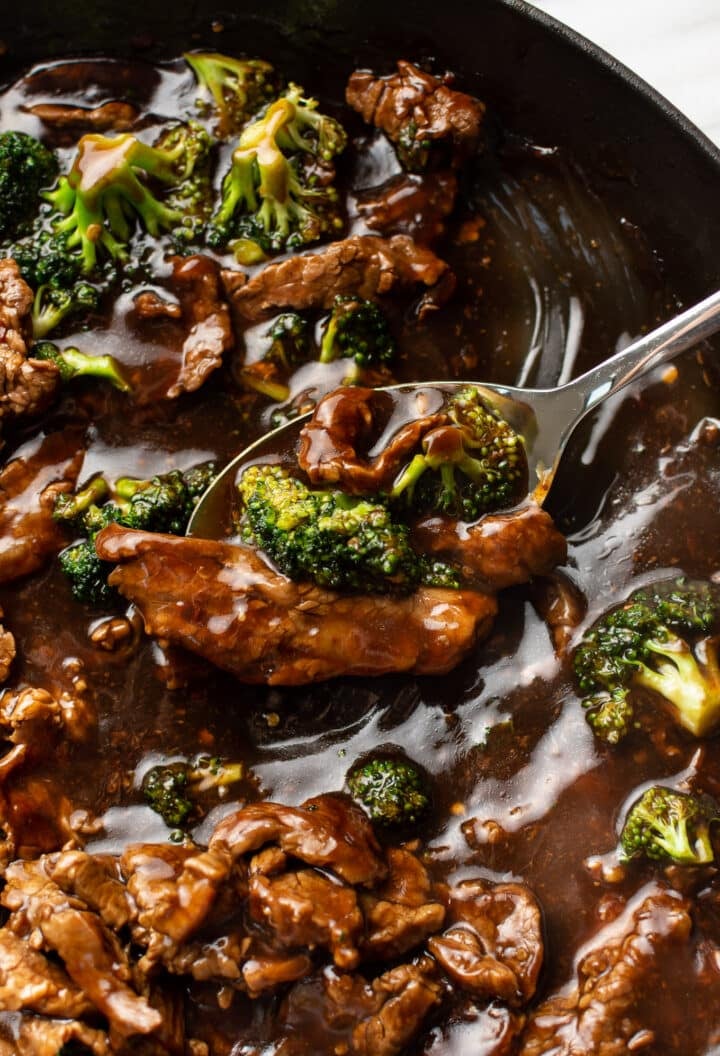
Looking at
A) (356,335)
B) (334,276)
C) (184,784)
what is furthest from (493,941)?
(334,276)

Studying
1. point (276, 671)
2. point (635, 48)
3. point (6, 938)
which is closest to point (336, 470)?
point (276, 671)

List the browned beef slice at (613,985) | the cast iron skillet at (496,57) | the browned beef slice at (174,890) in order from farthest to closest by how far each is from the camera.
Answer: the cast iron skillet at (496,57)
the browned beef slice at (613,985)
the browned beef slice at (174,890)

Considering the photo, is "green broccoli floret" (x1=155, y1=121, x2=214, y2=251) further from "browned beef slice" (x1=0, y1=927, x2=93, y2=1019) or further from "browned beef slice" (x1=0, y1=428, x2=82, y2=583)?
"browned beef slice" (x1=0, y1=927, x2=93, y2=1019)

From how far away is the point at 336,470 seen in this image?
12.0ft

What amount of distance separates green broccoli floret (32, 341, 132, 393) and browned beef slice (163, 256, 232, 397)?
0.21 m

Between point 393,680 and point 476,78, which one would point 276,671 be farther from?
point 476,78

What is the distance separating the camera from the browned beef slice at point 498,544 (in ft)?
12.3

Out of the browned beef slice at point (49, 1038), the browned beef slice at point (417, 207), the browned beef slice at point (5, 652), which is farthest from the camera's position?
the browned beef slice at point (417, 207)

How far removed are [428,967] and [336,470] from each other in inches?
68.7

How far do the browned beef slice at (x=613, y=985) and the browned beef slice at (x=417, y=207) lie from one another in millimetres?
2699

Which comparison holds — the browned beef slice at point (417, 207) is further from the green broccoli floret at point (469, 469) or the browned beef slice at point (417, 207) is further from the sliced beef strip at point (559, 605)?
the sliced beef strip at point (559, 605)

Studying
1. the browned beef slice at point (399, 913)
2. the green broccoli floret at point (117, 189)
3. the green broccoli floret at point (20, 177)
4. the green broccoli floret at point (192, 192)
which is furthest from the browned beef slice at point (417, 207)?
the browned beef slice at point (399, 913)

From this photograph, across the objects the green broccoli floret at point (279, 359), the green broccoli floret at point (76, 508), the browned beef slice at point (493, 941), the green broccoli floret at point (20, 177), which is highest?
the green broccoli floret at point (279, 359)

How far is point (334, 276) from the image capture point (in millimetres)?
4023
